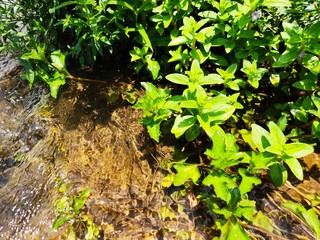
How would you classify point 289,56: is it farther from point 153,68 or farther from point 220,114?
point 153,68

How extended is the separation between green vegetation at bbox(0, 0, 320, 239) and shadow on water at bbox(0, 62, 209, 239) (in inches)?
10.1

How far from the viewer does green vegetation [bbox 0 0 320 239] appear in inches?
70.6

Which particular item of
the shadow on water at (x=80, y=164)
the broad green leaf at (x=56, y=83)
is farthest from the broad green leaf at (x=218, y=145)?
the broad green leaf at (x=56, y=83)

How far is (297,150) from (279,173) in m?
0.18

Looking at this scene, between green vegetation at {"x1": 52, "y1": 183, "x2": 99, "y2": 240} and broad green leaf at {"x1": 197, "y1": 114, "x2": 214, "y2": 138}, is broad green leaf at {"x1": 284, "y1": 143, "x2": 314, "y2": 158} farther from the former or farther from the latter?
green vegetation at {"x1": 52, "y1": 183, "x2": 99, "y2": 240}

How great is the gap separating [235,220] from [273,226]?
29 cm

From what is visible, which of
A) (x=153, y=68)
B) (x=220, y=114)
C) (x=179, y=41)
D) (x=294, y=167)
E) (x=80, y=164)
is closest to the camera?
(x=294, y=167)

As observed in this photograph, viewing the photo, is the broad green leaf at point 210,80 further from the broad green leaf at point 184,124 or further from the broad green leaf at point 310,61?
the broad green leaf at point 310,61

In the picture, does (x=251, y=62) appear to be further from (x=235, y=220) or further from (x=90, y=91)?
(x=90, y=91)

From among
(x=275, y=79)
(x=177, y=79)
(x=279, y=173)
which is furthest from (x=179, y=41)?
(x=279, y=173)

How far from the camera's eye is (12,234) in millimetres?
1940

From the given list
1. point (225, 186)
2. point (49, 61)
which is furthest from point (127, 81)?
point (225, 186)

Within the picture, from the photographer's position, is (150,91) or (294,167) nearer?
(294,167)

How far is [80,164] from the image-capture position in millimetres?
2283
